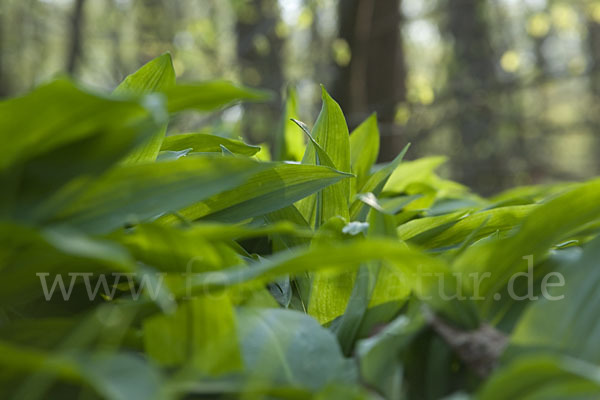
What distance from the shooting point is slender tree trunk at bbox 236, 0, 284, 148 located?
4523mm

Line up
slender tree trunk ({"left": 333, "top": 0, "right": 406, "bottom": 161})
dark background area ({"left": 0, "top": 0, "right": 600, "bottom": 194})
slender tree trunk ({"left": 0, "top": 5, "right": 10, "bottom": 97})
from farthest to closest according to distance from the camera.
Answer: slender tree trunk ({"left": 0, "top": 5, "right": 10, "bottom": 97}) → dark background area ({"left": 0, "top": 0, "right": 600, "bottom": 194}) → slender tree trunk ({"left": 333, "top": 0, "right": 406, "bottom": 161})

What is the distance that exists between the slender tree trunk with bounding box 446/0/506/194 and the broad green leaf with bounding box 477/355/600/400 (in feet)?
13.4

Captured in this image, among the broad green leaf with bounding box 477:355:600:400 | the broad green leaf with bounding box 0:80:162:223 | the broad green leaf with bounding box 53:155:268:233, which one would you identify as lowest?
the broad green leaf with bounding box 477:355:600:400

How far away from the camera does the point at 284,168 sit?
56 cm

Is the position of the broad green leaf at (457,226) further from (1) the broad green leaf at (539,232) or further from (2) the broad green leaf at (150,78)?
(2) the broad green leaf at (150,78)

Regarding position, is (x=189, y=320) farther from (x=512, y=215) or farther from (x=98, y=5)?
(x=98, y=5)

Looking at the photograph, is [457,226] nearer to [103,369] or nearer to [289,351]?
[289,351]

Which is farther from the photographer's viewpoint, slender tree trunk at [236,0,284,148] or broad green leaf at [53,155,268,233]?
slender tree trunk at [236,0,284,148]

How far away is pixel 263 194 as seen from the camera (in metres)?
0.57

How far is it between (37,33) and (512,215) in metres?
7.67

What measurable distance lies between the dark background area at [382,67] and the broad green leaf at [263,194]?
196cm

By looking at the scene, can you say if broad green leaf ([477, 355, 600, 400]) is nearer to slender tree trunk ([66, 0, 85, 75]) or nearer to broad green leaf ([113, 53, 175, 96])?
broad green leaf ([113, 53, 175, 96])

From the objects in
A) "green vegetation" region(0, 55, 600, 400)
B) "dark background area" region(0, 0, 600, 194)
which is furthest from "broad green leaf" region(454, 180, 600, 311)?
"dark background area" region(0, 0, 600, 194)

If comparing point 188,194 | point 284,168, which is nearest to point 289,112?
point 284,168
